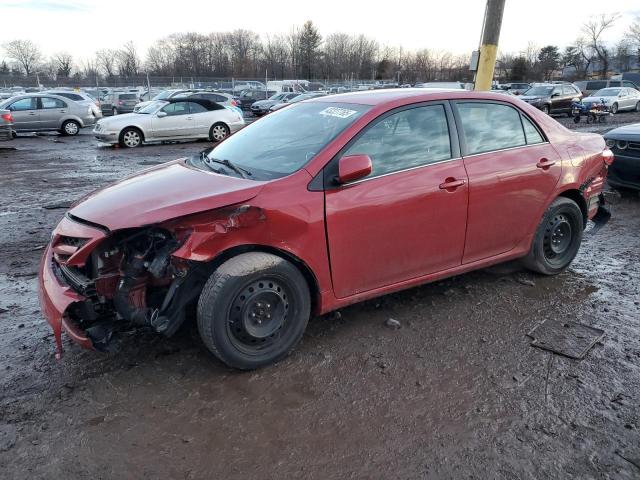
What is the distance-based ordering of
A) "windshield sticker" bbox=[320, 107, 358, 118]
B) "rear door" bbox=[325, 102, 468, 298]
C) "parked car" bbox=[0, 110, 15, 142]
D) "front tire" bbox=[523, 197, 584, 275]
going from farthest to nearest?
"parked car" bbox=[0, 110, 15, 142], "front tire" bbox=[523, 197, 584, 275], "windshield sticker" bbox=[320, 107, 358, 118], "rear door" bbox=[325, 102, 468, 298]

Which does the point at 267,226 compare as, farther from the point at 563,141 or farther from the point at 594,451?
the point at 563,141

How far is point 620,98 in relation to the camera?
27.5 meters

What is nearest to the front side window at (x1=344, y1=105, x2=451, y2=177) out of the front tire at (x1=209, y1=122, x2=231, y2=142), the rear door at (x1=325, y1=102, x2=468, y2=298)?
the rear door at (x1=325, y1=102, x2=468, y2=298)

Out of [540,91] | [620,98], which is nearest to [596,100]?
[540,91]

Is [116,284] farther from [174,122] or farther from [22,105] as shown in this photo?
[22,105]

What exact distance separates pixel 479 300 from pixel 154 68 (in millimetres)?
92626

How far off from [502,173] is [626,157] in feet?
15.4

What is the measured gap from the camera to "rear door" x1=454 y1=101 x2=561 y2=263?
384cm

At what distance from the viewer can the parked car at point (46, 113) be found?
18.5m

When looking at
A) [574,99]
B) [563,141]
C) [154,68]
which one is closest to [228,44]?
[154,68]

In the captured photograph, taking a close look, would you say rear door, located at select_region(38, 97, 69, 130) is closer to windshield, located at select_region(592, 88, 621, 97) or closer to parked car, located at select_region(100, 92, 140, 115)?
parked car, located at select_region(100, 92, 140, 115)

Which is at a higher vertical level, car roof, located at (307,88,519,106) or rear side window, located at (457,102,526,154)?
car roof, located at (307,88,519,106)

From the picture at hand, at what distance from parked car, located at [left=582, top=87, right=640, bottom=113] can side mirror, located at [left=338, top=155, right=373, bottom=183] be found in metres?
27.8

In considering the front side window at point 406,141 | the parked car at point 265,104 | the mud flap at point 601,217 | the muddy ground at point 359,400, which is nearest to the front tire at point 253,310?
the muddy ground at point 359,400
